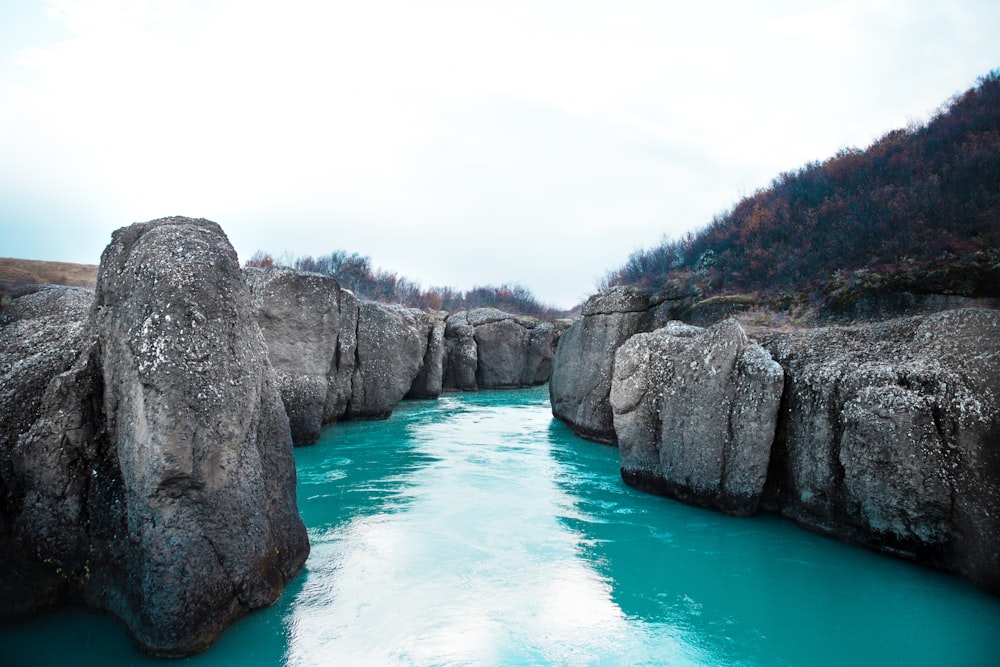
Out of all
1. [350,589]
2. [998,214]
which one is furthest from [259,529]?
[998,214]

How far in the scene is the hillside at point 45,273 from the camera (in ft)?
69.7

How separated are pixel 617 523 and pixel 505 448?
4790mm

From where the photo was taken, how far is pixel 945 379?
480 centimetres

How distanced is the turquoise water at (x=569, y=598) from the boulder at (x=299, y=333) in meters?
3.03

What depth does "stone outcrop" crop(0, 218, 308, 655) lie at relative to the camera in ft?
12.0

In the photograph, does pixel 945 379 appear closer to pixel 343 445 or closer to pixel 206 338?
pixel 206 338

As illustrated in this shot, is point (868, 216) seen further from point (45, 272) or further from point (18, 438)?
point (45, 272)

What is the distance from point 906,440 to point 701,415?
216 centimetres

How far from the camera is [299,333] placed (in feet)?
35.5

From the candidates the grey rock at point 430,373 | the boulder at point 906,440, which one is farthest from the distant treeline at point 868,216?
the grey rock at point 430,373

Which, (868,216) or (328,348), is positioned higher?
(868,216)

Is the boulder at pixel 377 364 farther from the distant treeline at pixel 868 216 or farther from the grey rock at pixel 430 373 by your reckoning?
the distant treeline at pixel 868 216

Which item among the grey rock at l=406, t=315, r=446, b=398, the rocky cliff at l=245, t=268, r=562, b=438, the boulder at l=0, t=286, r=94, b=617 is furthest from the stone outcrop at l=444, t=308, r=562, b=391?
the boulder at l=0, t=286, r=94, b=617

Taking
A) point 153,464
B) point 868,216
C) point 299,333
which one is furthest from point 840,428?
point 299,333
